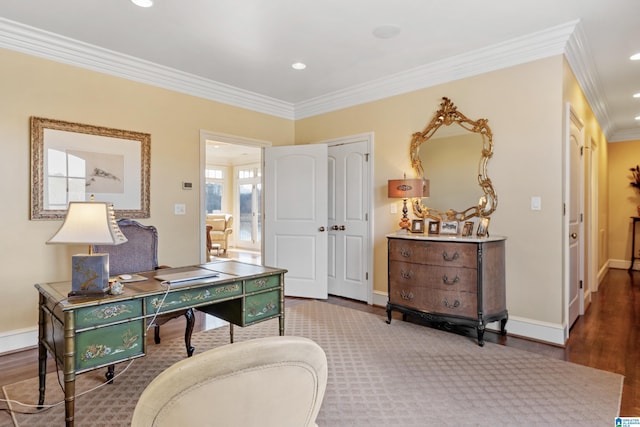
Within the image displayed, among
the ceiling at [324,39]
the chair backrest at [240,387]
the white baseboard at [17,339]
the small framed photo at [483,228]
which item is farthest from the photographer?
the small framed photo at [483,228]

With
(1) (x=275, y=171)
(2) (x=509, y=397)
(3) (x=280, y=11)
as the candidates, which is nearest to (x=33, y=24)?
(3) (x=280, y=11)

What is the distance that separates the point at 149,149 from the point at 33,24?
4.44ft

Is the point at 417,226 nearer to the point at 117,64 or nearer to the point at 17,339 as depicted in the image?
the point at 117,64

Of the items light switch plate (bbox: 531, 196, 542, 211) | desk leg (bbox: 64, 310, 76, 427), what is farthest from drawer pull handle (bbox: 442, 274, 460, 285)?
desk leg (bbox: 64, 310, 76, 427)

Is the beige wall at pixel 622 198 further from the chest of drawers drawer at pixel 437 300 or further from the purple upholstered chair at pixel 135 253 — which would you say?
the purple upholstered chair at pixel 135 253

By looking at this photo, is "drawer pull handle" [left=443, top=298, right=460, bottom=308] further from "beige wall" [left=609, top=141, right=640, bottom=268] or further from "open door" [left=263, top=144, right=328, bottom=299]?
"beige wall" [left=609, top=141, right=640, bottom=268]

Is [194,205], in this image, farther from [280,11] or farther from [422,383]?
[422,383]

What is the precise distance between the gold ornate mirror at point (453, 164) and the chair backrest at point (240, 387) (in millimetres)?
3188

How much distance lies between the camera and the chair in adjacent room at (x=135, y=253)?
2.75 meters

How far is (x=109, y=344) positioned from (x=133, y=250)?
129cm

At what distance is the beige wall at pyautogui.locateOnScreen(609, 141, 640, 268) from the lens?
6645 millimetres

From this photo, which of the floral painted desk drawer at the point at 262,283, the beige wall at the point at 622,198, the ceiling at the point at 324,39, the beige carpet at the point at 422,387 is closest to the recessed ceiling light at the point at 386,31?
the ceiling at the point at 324,39

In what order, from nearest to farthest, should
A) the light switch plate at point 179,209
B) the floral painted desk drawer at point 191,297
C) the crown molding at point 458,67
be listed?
the floral painted desk drawer at point 191,297 → the crown molding at point 458,67 → the light switch plate at point 179,209

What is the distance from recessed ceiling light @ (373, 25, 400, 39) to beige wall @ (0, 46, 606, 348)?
1009 millimetres
